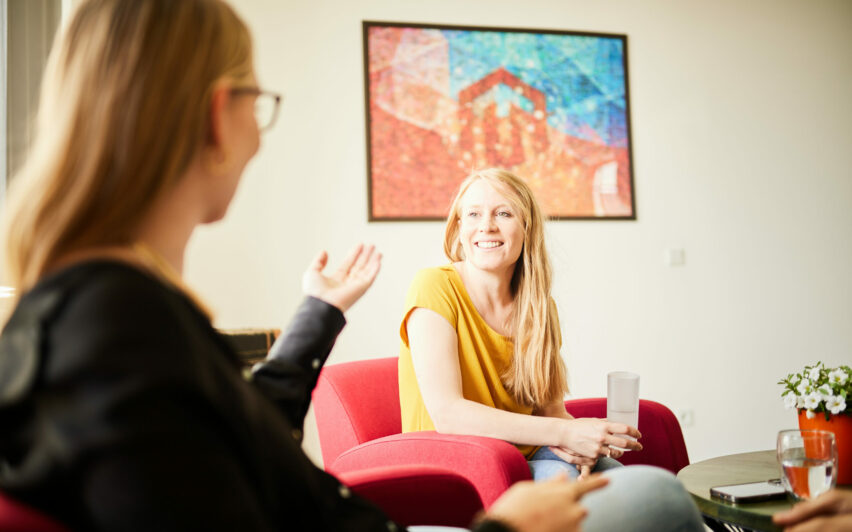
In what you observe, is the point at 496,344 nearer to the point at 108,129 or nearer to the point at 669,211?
the point at 108,129

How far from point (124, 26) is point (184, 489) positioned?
17.2 inches

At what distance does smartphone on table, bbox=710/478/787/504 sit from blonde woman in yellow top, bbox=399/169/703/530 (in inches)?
9.6

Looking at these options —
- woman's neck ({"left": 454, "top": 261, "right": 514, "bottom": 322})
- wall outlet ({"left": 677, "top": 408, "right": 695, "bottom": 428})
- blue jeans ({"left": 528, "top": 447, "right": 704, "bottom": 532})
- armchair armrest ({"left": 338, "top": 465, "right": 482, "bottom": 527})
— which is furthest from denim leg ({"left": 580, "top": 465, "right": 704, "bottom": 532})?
wall outlet ({"left": 677, "top": 408, "right": 695, "bottom": 428})

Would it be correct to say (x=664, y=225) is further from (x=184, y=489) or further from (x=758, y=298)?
(x=184, y=489)

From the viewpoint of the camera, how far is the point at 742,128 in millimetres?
4031

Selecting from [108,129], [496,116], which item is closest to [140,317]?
[108,129]

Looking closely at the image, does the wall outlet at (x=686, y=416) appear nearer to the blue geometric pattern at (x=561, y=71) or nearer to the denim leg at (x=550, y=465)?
the blue geometric pattern at (x=561, y=71)

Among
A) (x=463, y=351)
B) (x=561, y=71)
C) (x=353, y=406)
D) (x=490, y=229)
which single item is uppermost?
(x=561, y=71)

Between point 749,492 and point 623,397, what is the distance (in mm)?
326

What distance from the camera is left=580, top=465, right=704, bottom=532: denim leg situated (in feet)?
3.16

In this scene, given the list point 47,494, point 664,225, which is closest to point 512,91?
point 664,225

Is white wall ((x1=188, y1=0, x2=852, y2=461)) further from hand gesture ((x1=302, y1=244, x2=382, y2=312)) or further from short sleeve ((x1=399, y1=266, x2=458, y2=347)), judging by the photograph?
hand gesture ((x1=302, y1=244, x2=382, y2=312))

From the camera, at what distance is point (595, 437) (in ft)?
5.17

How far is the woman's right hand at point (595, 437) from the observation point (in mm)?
1562
